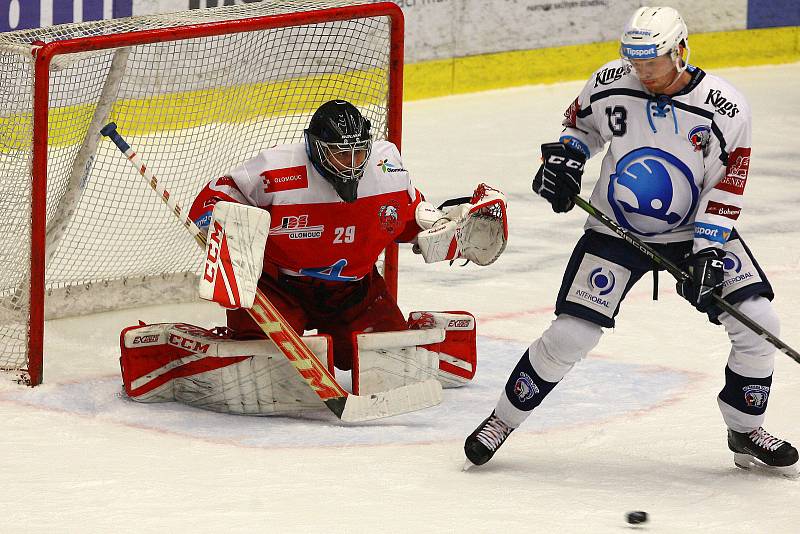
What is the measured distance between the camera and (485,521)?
350cm

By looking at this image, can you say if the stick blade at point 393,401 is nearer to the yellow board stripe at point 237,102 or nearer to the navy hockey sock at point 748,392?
the navy hockey sock at point 748,392

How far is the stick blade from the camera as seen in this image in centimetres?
430

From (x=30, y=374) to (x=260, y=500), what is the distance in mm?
1153

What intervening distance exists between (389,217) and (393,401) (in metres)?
0.52

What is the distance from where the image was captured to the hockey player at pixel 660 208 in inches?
145

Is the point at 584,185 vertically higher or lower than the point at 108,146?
lower

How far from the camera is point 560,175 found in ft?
12.5

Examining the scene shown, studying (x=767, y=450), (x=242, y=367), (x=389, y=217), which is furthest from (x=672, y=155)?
(x=242, y=367)

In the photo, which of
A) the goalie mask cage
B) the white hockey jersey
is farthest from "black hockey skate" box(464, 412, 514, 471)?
the goalie mask cage

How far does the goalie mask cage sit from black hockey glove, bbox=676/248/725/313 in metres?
1.57

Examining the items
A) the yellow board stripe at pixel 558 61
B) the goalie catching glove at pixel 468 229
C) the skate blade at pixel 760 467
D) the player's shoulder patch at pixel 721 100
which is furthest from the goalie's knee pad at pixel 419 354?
the yellow board stripe at pixel 558 61

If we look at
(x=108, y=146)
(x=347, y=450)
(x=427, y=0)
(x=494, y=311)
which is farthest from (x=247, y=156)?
(x=427, y=0)

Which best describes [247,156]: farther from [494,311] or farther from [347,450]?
[347,450]

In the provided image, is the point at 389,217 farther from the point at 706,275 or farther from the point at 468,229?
the point at 706,275
